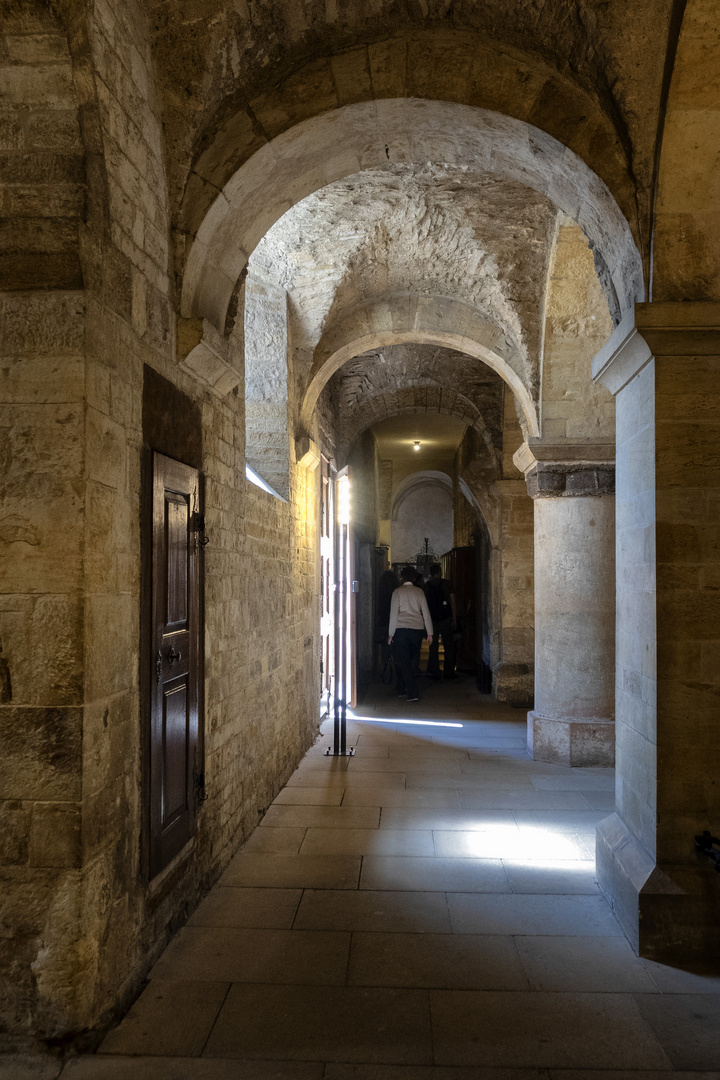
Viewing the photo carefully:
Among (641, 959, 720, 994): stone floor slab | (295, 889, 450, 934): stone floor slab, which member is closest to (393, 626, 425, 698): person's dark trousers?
(295, 889, 450, 934): stone floor slab

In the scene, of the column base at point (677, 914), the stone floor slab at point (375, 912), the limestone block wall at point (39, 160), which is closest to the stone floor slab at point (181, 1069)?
the stone floor slab at point (375, 912)

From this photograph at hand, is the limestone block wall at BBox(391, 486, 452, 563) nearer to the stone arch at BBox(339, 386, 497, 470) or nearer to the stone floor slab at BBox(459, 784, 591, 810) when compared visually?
the stone arch at BBox(339, 386, 497, 470)

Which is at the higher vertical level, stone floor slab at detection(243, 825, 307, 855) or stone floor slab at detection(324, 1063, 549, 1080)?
stone floor slab at detection(324, 1063, 549, 1080)

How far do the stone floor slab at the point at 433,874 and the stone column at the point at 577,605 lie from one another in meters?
2.57

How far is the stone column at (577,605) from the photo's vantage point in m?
6.03

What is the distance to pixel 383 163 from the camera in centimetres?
373

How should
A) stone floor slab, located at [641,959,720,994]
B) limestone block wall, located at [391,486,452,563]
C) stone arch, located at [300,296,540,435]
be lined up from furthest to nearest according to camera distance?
limestone block wall, located at [391,486,452,563] → stone arch, located at [300,296,540,435] → stone floor slab, located at [641,959,720,994]

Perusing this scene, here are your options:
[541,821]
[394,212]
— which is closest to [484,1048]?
[541,821]

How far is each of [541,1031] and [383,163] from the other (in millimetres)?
3740

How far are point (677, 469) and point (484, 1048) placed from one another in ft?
6.97

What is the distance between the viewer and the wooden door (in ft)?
8.93

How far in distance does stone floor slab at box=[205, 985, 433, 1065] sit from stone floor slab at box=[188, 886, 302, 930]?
0.51m

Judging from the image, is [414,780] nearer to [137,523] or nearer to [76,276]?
[137,523]

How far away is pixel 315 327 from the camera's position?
19.2 ft
